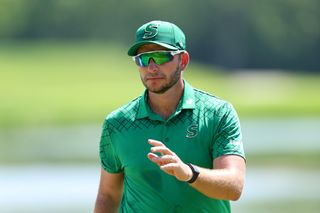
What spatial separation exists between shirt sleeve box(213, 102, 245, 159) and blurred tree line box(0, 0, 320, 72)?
66.9m

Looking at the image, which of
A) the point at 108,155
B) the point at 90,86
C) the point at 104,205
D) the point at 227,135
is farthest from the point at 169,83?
the point at 90,86

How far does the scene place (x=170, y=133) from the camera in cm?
612

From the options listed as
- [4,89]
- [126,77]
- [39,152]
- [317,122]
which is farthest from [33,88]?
[39,152]

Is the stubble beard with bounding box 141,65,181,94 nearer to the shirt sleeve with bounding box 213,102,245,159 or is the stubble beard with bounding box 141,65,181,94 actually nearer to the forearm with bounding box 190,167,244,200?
the shirt sleeve with bounding box 213,102,245,159

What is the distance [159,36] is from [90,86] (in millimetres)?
45862

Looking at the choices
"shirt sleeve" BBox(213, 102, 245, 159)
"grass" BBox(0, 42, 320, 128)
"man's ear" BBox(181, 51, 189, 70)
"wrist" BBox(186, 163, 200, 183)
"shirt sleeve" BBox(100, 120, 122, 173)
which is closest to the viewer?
"wrist" BBox(186, 163, 200, 183)

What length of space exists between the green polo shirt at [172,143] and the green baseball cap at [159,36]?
33cm

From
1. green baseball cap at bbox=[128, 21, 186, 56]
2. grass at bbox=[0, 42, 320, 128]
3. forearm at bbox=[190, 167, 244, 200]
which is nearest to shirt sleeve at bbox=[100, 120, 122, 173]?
green baseball cap at bbox=[128, 21, 186, 56]

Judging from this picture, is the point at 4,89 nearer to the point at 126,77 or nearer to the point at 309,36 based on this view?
the point at 126,77

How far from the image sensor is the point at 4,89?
48500 millimetres

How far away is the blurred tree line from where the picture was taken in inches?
2911

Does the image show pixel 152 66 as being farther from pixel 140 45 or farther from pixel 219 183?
pixel 219 183

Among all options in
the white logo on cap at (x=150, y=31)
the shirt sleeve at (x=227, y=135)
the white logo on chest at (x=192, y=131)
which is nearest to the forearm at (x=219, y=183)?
the shirt sleeve at (x=227, y=135)

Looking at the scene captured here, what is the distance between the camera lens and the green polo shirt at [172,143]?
6.04m
